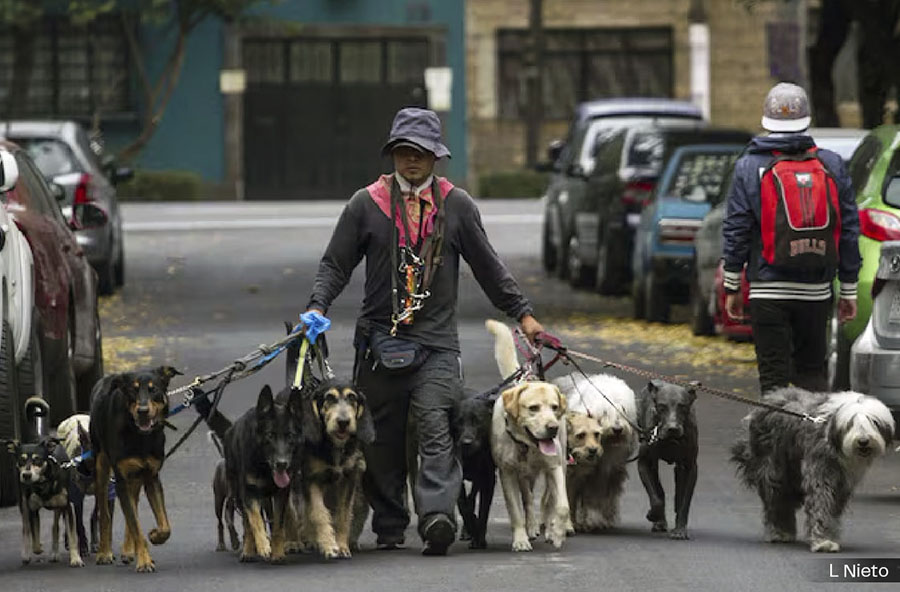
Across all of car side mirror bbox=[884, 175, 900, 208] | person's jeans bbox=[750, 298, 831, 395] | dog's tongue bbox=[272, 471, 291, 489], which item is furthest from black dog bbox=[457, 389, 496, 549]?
car side mirror bbox=[884, 175, 900, 208]

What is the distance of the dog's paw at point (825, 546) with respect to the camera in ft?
36.6

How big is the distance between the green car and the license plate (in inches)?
60.9

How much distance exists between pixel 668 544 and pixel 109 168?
17.7 metres

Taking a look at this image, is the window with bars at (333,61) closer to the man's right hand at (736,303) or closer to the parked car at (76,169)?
the parked car at (76,169)

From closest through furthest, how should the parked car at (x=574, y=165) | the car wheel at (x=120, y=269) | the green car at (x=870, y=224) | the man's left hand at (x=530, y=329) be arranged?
the man's left hand at (x=530, y=329) < the green car at (x=870, y=224) < the car wheel at (x=120, y=269) < the parked car at (x=574, y=165)

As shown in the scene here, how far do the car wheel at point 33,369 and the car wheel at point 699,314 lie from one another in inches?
355

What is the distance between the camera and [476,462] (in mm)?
11578

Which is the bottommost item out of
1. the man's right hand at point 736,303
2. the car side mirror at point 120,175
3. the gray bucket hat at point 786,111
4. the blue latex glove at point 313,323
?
the car side mirror at point 120,175

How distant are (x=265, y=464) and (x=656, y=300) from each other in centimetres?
1345

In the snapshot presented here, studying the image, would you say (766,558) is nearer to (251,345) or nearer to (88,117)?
(251,345)

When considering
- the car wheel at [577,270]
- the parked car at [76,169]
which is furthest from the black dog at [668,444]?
the car wheel at [577,270]

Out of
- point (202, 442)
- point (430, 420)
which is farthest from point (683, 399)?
point (202, 442)

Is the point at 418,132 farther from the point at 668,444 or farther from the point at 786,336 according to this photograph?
the point at 786,336

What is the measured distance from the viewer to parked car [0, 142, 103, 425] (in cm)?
1502
